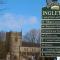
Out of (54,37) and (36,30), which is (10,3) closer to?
(36,30)

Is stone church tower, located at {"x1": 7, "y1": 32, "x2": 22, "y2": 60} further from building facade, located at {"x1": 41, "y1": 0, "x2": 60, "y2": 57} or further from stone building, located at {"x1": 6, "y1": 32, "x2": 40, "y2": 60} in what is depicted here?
building facade, located at {"x1": 41, "y1": 0, "x2": 60, "y2": 57}

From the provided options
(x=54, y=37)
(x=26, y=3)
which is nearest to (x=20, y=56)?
(x=54, y=37)

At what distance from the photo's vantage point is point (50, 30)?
2.05 metres

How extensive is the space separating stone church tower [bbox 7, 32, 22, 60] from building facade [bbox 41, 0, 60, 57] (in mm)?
320

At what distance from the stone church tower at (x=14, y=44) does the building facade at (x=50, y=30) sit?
0.32 meters

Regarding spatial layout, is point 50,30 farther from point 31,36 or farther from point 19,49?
point 19,49

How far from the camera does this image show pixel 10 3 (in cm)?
207

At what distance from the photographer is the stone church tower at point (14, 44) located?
2.04m

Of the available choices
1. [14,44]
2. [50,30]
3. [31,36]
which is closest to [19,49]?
[14,44]

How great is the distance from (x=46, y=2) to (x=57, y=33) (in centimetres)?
46

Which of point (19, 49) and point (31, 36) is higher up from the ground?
point (31, 36)

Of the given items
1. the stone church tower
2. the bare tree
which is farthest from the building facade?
the stone church tower

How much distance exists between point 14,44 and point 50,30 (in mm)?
529

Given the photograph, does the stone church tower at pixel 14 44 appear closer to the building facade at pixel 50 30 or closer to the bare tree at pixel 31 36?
the bare tree at pixel 31 36
